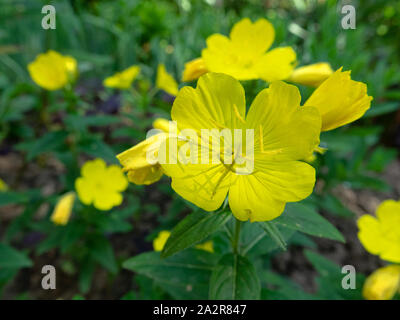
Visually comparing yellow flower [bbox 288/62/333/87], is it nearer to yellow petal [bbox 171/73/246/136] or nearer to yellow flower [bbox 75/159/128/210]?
yellow petal [bbox 171/73/246/136]

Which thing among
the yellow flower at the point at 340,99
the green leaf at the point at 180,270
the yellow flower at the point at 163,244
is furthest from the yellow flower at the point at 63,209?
the yellow flower at the point at 340,99

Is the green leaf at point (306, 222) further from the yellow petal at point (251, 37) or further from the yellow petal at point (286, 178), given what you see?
the yellow petal at point (251, 37)

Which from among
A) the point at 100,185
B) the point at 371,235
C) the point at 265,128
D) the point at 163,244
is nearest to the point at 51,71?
the point at 100,185

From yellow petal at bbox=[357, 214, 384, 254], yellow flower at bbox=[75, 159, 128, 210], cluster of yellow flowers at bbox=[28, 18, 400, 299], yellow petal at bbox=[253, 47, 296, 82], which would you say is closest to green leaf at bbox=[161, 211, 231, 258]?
cluster of yellow flowers at bbox=[28, 18, 400, 299]

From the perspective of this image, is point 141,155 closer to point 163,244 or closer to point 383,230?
point 163,244

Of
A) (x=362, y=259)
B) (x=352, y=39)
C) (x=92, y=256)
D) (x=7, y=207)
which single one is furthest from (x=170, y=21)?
(x=362, y=259)
